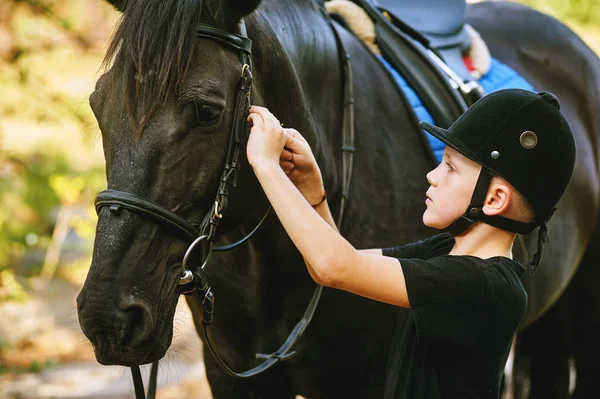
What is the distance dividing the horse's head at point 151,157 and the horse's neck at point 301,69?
1.00 feet

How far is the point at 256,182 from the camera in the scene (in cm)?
218

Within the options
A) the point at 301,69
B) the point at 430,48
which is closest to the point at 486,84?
the point at 430,48

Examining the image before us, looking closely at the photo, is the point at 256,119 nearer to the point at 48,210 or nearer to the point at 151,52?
the point at 151,52

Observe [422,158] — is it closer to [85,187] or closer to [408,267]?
[408,267]

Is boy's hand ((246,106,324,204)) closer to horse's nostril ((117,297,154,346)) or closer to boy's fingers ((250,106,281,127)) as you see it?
boy's fingers ((250,106,281,127))

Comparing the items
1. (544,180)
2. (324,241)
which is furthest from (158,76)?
(544,180)

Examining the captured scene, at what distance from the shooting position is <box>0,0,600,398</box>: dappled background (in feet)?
17.0

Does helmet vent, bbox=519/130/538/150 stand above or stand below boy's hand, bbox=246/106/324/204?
above

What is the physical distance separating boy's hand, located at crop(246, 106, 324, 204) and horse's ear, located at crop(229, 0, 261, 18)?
0.27 meters

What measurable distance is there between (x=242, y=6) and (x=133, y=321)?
0.84 meters

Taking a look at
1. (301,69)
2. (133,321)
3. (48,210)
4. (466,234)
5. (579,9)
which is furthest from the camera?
(579,9)

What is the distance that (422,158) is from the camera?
9.47 ft

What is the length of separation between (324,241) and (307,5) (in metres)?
1.25

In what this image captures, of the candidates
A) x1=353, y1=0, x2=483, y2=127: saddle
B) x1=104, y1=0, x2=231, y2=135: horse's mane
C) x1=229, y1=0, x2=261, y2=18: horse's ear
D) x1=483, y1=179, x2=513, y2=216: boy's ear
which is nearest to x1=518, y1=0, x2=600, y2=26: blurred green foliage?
x1=353, y1=0, x2=483, y2=127: saddle
